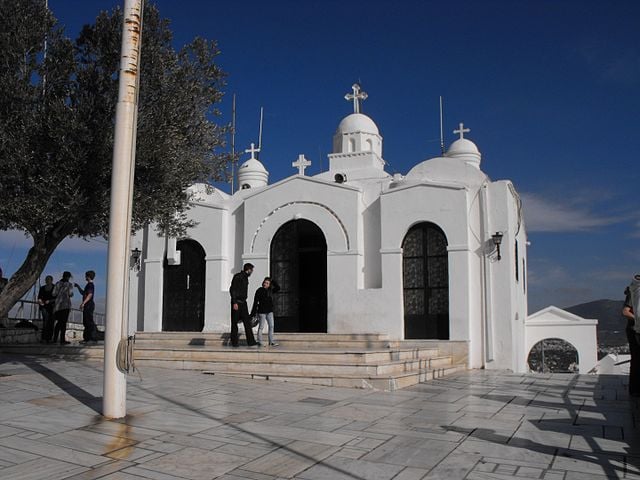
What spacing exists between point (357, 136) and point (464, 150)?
141 inches

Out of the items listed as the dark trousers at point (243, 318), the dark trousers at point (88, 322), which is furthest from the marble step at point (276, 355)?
the dark trousers at point (88, 322)

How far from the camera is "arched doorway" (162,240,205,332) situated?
16828mm

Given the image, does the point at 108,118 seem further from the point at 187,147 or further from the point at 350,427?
the point at 350,427

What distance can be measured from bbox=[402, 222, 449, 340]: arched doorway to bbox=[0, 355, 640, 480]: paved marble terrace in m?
4.72

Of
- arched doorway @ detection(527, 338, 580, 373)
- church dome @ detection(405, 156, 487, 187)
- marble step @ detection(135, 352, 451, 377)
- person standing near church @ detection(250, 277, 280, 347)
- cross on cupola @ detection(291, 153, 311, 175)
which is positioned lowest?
arched doorway @ detection(527, 338, 580, 373)

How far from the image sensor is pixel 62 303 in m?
13.1

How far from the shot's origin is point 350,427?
20.9 ft

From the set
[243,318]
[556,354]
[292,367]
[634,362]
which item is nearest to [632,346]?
[634,362]

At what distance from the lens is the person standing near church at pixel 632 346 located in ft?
27.9

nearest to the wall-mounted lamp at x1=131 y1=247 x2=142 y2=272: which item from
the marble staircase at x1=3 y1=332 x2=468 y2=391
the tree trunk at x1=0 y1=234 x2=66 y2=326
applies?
the marble staircase at x1=3 y1=332 x2=468 y2=391

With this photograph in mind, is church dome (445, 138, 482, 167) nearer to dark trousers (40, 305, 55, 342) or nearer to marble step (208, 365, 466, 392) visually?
marble step (208, 365, 466, 392)

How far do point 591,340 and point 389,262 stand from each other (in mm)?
7041

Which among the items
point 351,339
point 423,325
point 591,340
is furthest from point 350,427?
point 591,340

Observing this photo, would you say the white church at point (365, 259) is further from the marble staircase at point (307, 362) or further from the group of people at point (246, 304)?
the group of people at point (246, 304)
